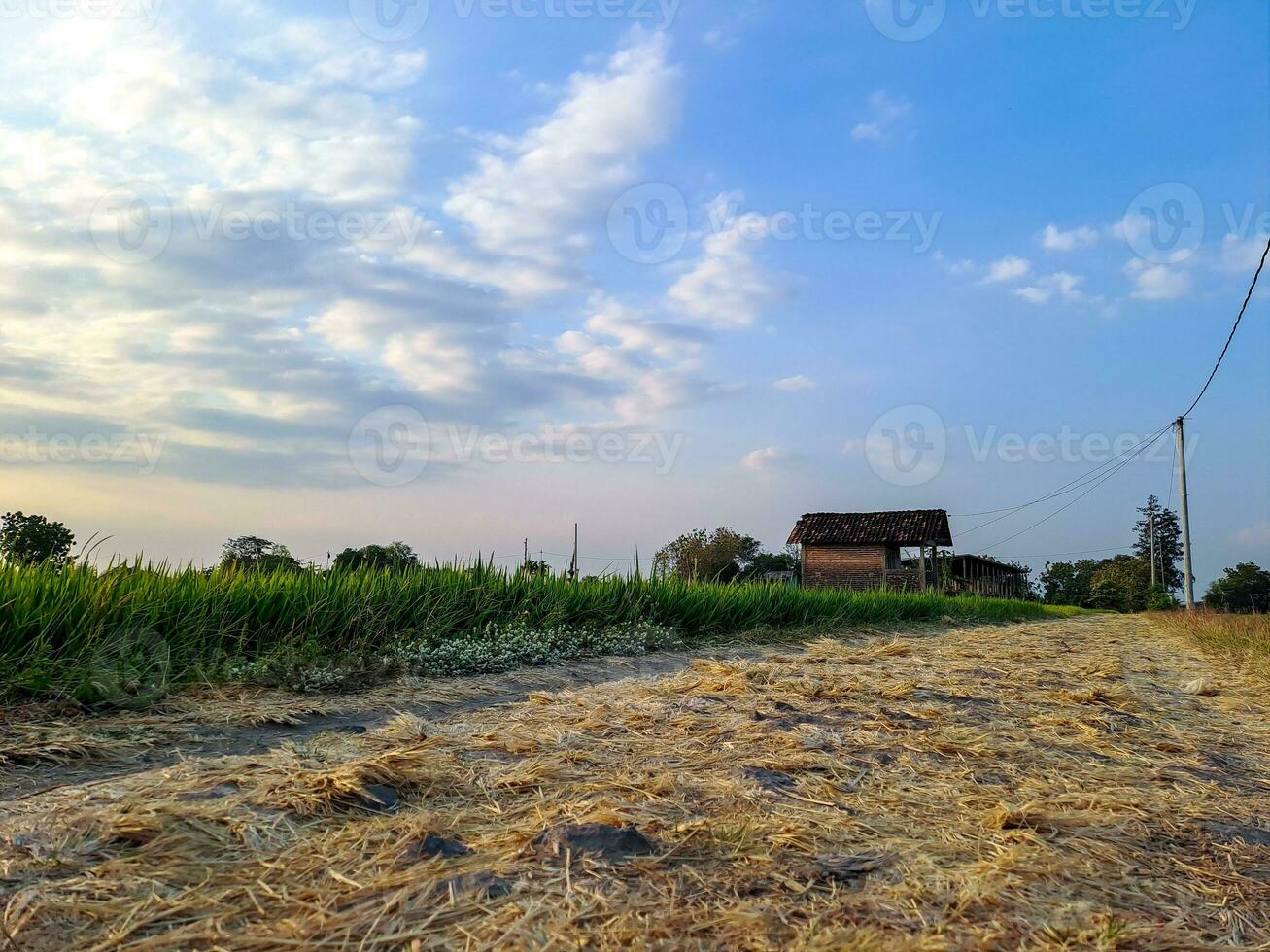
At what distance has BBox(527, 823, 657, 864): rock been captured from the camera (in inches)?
76.5

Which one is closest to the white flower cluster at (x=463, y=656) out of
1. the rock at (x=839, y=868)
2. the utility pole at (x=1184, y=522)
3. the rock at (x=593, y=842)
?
the rock at (x=593, y=842)

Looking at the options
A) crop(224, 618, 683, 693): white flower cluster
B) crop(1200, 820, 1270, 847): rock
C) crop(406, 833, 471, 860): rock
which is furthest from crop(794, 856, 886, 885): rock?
crop(224, 618, 683, 693): white flower cluster

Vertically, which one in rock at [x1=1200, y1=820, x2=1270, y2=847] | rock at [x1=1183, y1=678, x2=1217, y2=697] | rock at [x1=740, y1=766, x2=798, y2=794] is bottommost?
rock at [x1=1183, y1=678, x2=1217, y2=697]

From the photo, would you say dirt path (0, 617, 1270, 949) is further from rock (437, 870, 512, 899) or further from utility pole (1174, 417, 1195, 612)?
utility pole (1174, 417, 1195, 612)

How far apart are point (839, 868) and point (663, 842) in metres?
0.43

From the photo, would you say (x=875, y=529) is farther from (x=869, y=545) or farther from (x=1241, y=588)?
(x=1241, y=588)

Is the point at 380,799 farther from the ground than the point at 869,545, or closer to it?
closer to it

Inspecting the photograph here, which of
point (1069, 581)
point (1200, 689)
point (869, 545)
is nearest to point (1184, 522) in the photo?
point (869, 545)

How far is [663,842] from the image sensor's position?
2.04 metres

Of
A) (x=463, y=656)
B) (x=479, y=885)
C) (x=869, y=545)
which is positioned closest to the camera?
(x=479, y=885)

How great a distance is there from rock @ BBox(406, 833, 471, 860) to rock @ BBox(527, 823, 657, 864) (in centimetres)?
18

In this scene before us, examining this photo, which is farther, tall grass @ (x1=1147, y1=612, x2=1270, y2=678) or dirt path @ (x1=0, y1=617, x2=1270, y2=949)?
tall grass @ (x1=1147, y1=612, x2=1270, y2=678)

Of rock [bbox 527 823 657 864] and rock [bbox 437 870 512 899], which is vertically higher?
rock [bbox 527 823 657 864]

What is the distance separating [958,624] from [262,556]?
14988 mm
